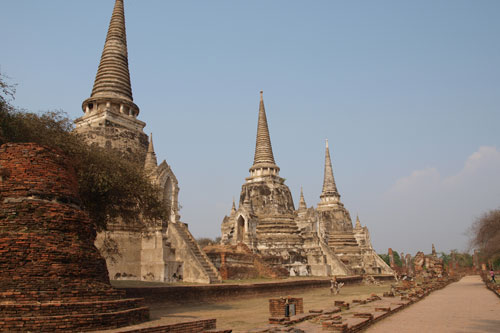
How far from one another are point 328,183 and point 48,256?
41276 millimetres

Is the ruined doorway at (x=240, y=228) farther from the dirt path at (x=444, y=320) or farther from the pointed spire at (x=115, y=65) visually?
the dirt path at (x=444, y=320)

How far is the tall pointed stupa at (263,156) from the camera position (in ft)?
112

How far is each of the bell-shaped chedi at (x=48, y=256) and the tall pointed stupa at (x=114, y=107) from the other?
11967 mm

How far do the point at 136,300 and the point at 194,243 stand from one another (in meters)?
11.3

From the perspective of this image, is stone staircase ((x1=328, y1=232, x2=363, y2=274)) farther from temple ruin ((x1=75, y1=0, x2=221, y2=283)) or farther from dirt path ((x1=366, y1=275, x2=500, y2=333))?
dirt path ((x1=366, y1=275, x2=500, y2=333))

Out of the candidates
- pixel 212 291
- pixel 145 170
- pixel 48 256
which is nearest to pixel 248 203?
pixel 212 291

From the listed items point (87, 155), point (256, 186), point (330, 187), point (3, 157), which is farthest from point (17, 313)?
point (330, 187)

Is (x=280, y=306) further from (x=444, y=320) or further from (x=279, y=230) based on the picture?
(x=279, y=230)

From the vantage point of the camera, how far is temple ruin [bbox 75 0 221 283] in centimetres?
1744

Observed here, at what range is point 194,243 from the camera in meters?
19.3

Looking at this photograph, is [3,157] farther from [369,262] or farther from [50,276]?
[369,262]

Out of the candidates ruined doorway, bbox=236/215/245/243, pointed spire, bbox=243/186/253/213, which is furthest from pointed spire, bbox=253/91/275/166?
ruined doorway, bbox=236/215/245/243

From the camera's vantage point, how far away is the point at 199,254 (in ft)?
61.7

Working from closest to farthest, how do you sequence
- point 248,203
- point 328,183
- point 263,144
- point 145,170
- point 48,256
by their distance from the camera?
point 48,256 < point 145,170 < point 248,203 < point 263,144 < point 328,183
